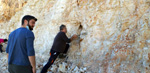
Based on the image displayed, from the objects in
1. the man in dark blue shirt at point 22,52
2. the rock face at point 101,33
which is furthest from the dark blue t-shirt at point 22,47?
the rock face at point 101,33

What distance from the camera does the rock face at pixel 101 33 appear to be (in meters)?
3.12

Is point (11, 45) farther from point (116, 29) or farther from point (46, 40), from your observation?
point (46, 40)

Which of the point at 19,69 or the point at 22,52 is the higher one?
the point at 22,52

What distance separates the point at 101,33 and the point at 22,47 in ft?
7.07

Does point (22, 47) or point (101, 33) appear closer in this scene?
point (22, 47)

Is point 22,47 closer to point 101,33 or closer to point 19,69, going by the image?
point 19,69

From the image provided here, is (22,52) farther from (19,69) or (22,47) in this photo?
(19,69)

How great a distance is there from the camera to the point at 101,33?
12.3 ft

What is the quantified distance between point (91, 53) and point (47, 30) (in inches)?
82.8

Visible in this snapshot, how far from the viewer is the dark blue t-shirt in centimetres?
225

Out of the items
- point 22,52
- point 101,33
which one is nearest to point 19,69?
point 22,52

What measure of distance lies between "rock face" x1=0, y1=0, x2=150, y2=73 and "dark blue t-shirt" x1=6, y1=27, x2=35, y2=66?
1.86m

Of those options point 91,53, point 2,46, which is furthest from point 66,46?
point 2,46

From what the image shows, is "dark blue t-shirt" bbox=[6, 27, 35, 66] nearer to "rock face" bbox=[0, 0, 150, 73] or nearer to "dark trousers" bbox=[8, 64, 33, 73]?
"dark trousers" bbox=[8, 64, 33, 73]
